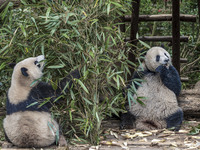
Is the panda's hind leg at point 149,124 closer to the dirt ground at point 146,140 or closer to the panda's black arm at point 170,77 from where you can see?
the dirt ground at point 146,140

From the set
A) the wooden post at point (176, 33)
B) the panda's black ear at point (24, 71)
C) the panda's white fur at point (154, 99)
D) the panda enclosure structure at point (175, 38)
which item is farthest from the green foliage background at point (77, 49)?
the wooden post at point (176, 33)

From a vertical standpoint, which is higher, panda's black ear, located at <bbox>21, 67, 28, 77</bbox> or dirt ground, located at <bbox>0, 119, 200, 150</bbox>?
panda's black ear, located at <bbox>21, 67, 28, 77</bbox>

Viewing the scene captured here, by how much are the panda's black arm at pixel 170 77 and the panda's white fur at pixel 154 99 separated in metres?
0.05

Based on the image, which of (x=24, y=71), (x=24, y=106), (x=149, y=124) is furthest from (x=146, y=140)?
(x=24, y=71)

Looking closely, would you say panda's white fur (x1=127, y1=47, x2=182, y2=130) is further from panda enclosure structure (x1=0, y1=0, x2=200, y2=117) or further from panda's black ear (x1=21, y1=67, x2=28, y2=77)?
panda's black ear (x1=21, y1=67, x2=28, y2=77)

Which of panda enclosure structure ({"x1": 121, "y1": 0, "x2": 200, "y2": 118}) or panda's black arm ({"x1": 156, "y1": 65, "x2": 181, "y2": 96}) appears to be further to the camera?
panda enclosure structure ({"x1": 121, "y1": 0, "x2": 200, "y2": 118})

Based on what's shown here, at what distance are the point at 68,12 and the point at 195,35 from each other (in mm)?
5356

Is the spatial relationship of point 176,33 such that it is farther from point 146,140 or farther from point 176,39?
point 146,140

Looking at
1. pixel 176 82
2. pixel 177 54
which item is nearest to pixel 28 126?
pixel 176 82

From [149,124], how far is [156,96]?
0.37 m

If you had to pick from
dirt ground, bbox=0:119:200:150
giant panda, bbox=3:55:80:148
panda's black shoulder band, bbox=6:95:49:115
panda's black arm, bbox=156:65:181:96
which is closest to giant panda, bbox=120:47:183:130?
panda's black arm, bbox=156:65:181:96

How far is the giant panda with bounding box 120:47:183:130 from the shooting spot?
420 cm

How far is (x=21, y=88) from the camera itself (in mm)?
3662

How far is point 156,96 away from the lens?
4246 millimetres
